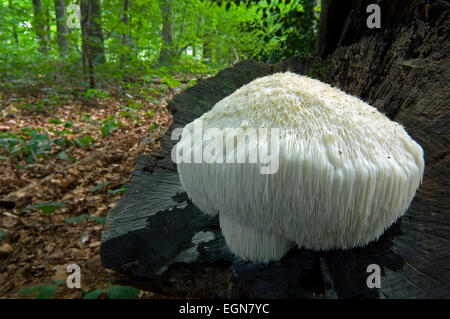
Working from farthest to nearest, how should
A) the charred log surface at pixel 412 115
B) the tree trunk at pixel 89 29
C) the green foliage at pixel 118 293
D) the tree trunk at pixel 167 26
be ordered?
the tree trunk at pixel 167 26 → the tree trunk at pixel 89 29 → the green foliage at pixel 118 293 → the charred log surface at pixel 412 115

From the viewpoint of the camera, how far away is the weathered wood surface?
55.7 inches

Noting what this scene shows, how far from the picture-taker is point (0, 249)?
2.61 meters

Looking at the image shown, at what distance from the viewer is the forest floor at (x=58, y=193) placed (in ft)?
7.97

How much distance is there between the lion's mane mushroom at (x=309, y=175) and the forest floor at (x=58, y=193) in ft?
3.67

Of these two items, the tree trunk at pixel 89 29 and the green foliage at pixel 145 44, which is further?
the tree trunk at pixel 89 29

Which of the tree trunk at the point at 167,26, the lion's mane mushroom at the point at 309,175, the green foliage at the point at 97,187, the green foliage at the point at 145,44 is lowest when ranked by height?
the green foliage at the point at 97,187

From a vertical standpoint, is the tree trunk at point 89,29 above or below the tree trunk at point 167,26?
below

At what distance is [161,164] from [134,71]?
20.8ft

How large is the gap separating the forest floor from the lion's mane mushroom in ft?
3.67

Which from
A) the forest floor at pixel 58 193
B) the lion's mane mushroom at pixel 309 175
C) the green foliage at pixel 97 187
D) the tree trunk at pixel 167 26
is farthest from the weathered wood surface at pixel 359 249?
the tree trunk at pixel 167 26

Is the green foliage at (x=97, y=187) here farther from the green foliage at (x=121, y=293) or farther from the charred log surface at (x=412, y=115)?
the charred log surface at (x=412, y=115)

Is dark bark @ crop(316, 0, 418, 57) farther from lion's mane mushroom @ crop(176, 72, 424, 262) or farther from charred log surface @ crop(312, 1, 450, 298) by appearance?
lion's mane mushroom @ crop(176, 72, 424, 262)
